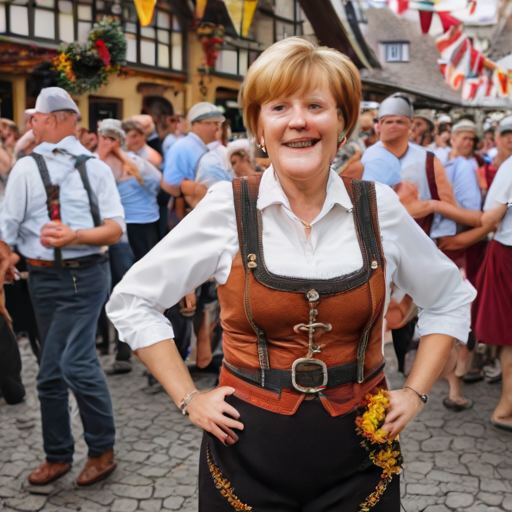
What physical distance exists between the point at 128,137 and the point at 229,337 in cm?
543

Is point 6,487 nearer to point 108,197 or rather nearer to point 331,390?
point 108,197

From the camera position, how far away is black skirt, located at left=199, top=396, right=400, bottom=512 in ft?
5.85

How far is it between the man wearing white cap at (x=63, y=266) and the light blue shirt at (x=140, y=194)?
2.36 meters

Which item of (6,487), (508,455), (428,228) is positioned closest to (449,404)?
(508,455)

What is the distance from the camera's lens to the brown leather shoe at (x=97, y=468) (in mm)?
3723

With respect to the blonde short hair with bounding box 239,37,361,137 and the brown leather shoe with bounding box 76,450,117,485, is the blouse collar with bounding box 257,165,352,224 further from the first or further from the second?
the brown leather shoe with bounding box 76,450,117,485

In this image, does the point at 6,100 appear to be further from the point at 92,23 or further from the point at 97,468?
the point at 97,468

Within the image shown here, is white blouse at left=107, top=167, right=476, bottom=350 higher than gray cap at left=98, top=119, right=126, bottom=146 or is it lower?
lower

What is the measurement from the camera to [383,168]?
4523 mm

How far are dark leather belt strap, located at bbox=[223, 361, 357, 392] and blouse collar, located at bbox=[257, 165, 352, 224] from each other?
1.29ft

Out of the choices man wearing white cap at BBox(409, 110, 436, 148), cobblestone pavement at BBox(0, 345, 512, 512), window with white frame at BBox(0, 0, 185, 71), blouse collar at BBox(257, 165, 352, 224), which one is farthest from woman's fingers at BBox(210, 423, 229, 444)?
window with white frame at BBox(0, 0, 185, 71)

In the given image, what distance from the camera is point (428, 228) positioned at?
15.7ft

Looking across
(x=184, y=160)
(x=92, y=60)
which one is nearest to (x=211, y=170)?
(x=184, y=160)

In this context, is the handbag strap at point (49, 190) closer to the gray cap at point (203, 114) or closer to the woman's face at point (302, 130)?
the woman's face at point (302, 130)
